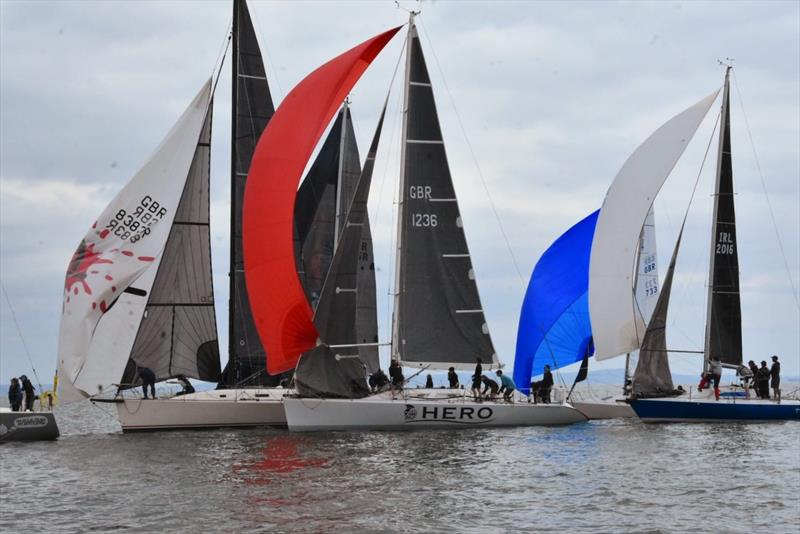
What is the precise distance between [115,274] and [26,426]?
4.51 meters

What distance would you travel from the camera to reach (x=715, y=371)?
32.7m

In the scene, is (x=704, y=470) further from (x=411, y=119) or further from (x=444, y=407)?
(x=411, y=119)

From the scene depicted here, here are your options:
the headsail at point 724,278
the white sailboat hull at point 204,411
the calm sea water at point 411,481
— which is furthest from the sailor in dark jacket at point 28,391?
the headsail at point 724,278

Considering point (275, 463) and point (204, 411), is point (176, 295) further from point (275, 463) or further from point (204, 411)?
point (275, 463)

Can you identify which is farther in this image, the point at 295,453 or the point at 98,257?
the point at 98,257

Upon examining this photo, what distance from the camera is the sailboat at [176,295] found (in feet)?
97.3

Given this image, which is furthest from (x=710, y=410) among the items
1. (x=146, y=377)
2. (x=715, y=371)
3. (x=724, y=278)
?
(x=146, y=377)

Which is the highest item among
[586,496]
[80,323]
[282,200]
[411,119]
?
[411,119]

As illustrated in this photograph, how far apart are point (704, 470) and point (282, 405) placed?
1216 centimetres

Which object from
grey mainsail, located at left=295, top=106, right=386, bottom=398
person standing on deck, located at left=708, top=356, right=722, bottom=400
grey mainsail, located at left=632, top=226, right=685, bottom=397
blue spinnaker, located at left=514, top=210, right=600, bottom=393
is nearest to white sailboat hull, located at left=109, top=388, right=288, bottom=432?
grey mainsail, located at left=295, top=106, right=386, bottom=398

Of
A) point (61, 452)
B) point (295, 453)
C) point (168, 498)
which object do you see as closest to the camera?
point (168, 498)

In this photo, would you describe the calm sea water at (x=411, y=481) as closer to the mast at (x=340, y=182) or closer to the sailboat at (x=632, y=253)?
the sailboat at (x=632, y=253)

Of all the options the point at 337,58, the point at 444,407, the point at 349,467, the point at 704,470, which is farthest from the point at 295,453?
the point at 337,58

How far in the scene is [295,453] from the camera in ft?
82.7
